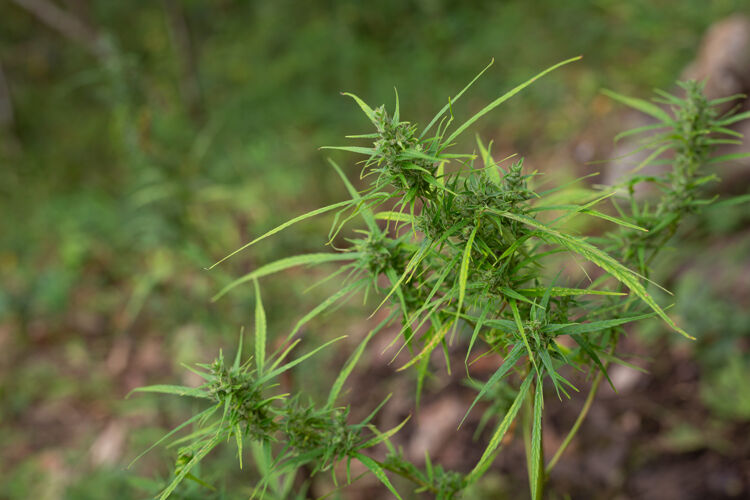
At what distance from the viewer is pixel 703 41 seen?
147 inches

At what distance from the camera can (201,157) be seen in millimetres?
3064

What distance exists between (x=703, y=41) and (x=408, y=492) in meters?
3.57

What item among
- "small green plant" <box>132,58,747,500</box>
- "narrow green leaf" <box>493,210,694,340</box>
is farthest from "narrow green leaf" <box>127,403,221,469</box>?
"narrow green leaf" <box>493,210,694,340</box>

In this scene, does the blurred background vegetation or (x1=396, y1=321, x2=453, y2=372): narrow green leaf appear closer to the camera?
(x1=396, y1=321, x2=453, y2=372): narrow green leaf

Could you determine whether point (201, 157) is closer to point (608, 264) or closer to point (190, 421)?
point (190, 421)

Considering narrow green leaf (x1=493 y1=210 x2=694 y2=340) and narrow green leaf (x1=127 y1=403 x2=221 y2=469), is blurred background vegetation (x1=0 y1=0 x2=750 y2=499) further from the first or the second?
narrow green leaf (x1=493 y1=210 x2=694 y2=340)

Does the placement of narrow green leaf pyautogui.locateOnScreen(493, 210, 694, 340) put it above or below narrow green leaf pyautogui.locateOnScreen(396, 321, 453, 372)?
above

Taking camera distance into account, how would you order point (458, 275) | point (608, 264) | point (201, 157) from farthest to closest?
point (201, 157) < point (458, 275) < point (608, 264)

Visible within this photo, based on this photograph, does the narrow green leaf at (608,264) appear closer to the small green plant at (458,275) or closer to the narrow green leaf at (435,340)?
the small green plant at (458,275)

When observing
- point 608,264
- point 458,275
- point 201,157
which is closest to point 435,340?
point 458,275

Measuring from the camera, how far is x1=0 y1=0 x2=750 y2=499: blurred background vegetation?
249cm

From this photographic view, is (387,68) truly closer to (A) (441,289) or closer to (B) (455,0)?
(B) (455,0)

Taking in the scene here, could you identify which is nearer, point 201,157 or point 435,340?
point 435,340

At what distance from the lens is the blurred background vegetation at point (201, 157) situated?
249 centimetres
